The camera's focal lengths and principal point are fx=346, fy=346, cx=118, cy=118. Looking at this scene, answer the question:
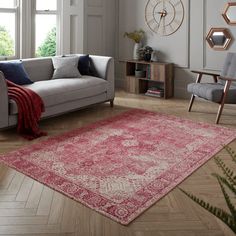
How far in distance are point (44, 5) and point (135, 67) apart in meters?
1.85

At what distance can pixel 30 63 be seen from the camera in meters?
4.42

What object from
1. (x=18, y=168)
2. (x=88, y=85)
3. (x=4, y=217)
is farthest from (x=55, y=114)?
(x=4, y=217)

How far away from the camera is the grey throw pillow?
4.59 metres

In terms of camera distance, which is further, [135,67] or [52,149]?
[135,67]

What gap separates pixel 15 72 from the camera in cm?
402

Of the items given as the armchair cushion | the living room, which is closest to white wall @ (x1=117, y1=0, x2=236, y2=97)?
the living room

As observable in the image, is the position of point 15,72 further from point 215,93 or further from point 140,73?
point 140,73

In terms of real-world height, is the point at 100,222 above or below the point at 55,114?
below

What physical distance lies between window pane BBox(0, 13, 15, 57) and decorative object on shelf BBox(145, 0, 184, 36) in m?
2.22

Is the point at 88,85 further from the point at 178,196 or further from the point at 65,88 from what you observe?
the point at 178,196

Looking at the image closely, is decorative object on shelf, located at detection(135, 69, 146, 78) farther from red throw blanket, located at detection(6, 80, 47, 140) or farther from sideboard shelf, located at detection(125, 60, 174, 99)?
red throw blanket, located at detection(6, 80, 47, 140)

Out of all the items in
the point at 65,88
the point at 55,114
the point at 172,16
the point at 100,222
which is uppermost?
the point at 172,16

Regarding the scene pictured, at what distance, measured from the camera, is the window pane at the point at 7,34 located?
5316 mm

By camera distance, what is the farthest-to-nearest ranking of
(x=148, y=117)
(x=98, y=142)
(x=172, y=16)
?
(x=172, y=16)
(x=148, y=117)
(x=98, y=142)
